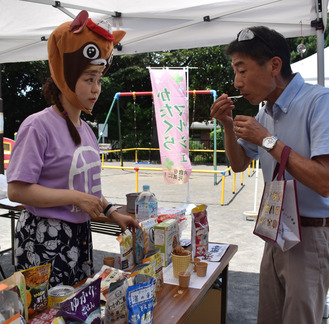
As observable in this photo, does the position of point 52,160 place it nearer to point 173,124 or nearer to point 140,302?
point 140,302

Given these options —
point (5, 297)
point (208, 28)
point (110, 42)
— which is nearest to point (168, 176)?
point (208, 28)

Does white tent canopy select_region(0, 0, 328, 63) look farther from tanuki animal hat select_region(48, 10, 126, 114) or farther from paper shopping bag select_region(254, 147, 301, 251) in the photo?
paper shopping bag select_region(254, 147, 301, 251)

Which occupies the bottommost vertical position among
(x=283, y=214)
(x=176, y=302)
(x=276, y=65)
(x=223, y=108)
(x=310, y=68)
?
(x=176, y=302)

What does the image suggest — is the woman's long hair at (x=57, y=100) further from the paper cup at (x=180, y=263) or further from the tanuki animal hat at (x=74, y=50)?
the paper cup at (x=180, y=263)

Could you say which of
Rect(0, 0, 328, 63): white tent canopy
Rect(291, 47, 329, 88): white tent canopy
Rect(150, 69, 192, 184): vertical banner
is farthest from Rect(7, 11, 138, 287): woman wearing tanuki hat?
Rect(150, 69, 192, 184): vertical banner

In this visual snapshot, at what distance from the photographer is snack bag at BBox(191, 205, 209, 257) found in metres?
1.78

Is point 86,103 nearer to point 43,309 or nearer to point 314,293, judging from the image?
point 43,309

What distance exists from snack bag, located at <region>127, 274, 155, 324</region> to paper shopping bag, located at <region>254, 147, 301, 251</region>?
66 cm

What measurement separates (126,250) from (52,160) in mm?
519

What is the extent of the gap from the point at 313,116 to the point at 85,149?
98cm

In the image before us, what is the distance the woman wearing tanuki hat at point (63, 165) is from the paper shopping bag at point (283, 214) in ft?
2.48

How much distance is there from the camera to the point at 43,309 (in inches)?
46.8

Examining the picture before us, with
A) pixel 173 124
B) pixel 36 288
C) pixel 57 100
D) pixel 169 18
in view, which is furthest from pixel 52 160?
pixel 173 124

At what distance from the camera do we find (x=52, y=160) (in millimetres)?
1367
